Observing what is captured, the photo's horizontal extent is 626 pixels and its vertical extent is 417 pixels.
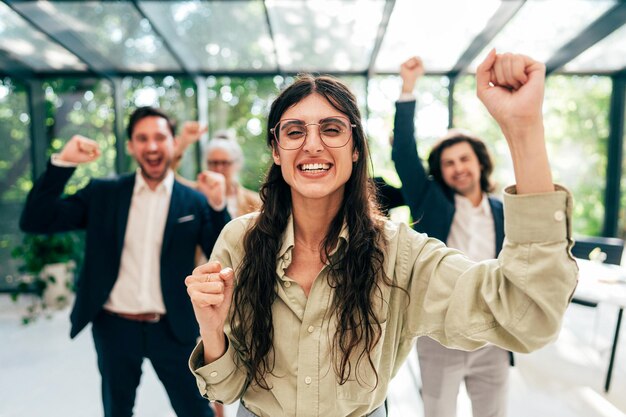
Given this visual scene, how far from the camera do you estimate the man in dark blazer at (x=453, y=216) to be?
73.2 inches

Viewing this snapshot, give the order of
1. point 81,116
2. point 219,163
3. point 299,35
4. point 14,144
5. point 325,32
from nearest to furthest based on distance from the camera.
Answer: point 219,163, point 325,32, point 299,35, point 14,144, point 81,116

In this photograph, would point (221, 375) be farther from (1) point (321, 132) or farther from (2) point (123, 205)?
(2) point (123, 205)

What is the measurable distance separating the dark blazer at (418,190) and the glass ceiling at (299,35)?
246cm

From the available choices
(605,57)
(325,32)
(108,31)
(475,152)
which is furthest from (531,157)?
(605,57)

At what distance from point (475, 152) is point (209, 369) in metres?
1.77

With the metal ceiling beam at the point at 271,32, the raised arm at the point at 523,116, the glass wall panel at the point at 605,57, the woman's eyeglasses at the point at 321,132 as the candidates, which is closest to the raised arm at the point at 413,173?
the woman's eyeglasses at the point at 321,132

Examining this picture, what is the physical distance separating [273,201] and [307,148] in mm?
238

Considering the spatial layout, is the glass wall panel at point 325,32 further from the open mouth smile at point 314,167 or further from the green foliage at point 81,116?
the open mouth smile at point 314,167

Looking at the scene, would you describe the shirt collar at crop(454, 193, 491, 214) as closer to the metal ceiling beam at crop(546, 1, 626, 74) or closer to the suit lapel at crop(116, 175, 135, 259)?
the suit lapel at crop(116, 175, 135, 259)

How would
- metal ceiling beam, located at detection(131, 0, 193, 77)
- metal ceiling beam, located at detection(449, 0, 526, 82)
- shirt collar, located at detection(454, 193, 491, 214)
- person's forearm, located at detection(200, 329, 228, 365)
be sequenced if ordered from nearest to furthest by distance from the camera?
person's forearm, located at detection(200, 329, 228, 365) → shirt collar, located at detection(454, 193, 491, 214) → metal ceiling beam, located at detection(449, 0, 526, 82) → metal ceiling beam, located at detection(131, 0, 193, 77)

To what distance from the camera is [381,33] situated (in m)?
4.55

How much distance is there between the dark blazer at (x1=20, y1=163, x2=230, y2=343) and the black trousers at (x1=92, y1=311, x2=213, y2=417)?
0.07 metres

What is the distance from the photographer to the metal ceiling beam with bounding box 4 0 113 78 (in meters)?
3.68

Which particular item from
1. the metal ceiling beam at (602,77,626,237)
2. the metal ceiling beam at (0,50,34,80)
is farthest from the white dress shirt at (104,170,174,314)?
the metal ceiling beam at (602,77,626,237)
